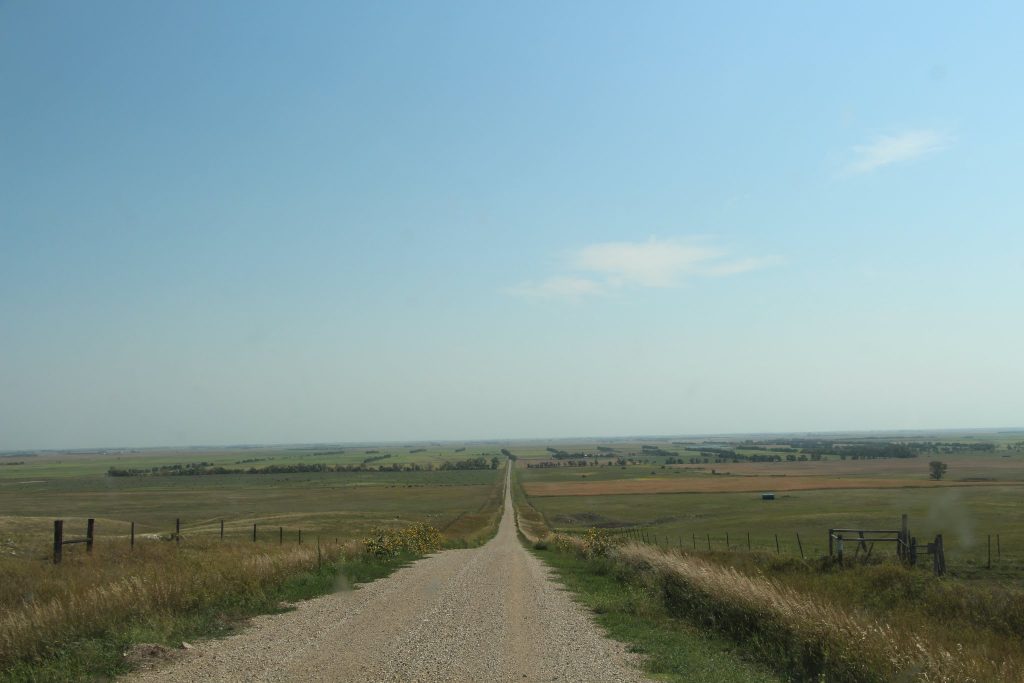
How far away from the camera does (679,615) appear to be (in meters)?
15.9

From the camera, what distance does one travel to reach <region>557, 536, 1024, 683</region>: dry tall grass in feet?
30.1

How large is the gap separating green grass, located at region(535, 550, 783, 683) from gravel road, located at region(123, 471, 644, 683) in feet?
1.44

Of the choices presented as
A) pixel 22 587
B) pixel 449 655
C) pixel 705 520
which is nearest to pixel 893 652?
pixel 449 655

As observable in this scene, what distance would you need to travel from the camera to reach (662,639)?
13.0 metres

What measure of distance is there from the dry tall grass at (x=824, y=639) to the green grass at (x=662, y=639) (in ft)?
1.73

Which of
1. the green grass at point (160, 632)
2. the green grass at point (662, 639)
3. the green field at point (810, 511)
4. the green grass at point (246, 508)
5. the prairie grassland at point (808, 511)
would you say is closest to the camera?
the green grass at point (160, 632)

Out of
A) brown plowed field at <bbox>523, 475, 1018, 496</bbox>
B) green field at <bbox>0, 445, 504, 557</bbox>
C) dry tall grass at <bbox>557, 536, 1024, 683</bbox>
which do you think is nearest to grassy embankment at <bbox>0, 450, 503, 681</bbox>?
green field at <bbox>0, 445, 504, 557</bbox>

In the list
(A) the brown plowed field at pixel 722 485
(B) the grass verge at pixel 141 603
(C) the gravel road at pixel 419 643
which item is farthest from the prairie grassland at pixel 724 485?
(C) the gravel road at pixel 419 643

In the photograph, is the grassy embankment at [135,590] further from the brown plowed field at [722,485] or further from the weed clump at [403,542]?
the brown plowed field at [722,485]

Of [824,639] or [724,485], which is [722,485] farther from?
[824,639]

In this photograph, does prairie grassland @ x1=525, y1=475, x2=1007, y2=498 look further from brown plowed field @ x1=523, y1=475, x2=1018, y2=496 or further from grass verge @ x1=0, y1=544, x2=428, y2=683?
grass verge @ x1=0, y1=544, x2=428, y2=683

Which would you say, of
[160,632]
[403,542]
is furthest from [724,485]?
[160,632]

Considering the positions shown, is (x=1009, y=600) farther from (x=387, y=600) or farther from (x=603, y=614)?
(x=387, y=600)

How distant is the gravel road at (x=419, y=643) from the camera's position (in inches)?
398
